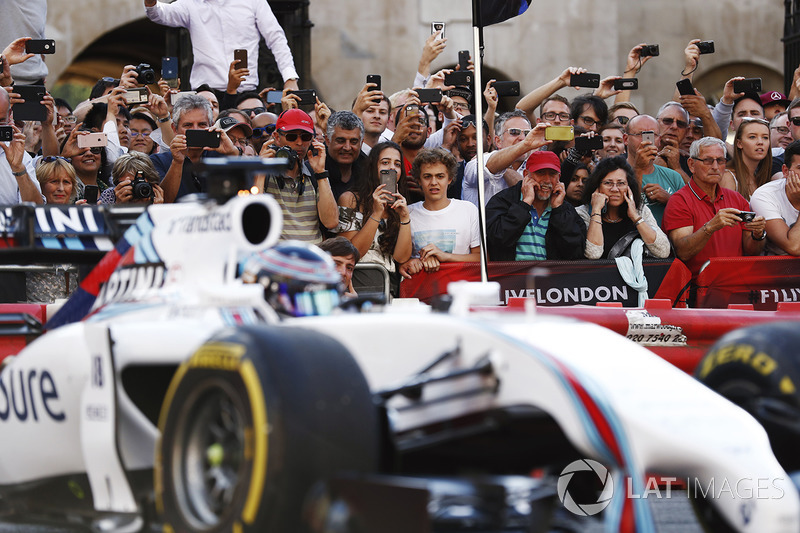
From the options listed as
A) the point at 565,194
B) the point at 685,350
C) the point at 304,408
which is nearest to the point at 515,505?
the point at 304,408

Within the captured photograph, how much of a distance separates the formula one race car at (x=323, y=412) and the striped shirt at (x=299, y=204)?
3.61 metres

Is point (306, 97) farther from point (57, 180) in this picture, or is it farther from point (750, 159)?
point (750, 159)

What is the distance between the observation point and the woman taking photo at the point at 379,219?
8.88 metres

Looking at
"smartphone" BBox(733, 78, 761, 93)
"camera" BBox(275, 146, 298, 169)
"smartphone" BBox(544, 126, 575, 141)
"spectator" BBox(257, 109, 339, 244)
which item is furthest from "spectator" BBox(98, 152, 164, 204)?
"smartphone" BBox(733, 78, 761, 93)

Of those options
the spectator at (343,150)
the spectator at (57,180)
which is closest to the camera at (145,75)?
the spectator at (57,180)

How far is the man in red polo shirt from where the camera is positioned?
955cm

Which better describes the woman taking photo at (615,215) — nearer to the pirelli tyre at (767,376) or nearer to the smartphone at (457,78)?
the smartphone at (457,78)

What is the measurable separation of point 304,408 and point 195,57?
28.7 ft

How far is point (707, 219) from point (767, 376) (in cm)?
581

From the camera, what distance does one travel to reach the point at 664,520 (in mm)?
5910

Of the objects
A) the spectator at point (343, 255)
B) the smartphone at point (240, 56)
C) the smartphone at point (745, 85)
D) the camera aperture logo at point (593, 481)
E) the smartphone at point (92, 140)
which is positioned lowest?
the camera aperture logo at point (593, 481)

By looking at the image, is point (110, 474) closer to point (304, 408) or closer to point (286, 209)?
point (304, 408)

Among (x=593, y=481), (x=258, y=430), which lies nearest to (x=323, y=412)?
(x=258, y=430)

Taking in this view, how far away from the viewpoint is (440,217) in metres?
9.27
